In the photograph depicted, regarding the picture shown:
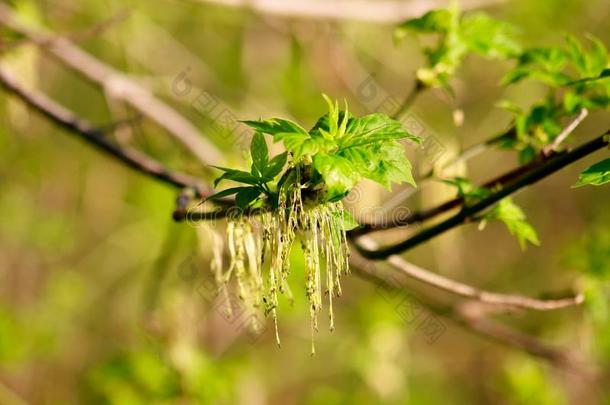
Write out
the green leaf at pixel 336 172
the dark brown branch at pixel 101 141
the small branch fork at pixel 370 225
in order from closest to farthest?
the green leaf at pixel 336 172 → the small branch fork at pixel 370 225 → the dark brown branch at pixel 101 141

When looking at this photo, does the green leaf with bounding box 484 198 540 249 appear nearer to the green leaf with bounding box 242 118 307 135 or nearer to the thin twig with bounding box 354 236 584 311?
the thin twig with bounding box 354 236 584 311

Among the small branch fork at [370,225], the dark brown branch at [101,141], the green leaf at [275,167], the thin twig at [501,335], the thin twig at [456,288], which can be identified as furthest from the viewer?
the thin twig at [501,335]

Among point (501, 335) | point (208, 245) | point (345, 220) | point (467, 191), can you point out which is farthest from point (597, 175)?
point (208, 245)

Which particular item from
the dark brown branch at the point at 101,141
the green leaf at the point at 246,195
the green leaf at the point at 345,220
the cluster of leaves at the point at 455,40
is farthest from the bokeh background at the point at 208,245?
the green leaf at the point at 246,195

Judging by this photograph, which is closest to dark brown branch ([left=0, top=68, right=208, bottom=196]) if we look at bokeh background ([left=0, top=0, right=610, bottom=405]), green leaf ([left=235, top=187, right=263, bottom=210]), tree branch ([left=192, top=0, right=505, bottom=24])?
bokeh background ([left=0, top=0, right=610, bottom=405])

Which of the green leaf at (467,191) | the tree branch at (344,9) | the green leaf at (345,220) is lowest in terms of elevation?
the green leaf at (345,220)

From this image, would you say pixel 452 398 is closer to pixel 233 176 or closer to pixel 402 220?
pixel 402 220

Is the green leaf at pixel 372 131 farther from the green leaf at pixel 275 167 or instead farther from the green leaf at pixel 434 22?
the green leaf at pixel 434 22
